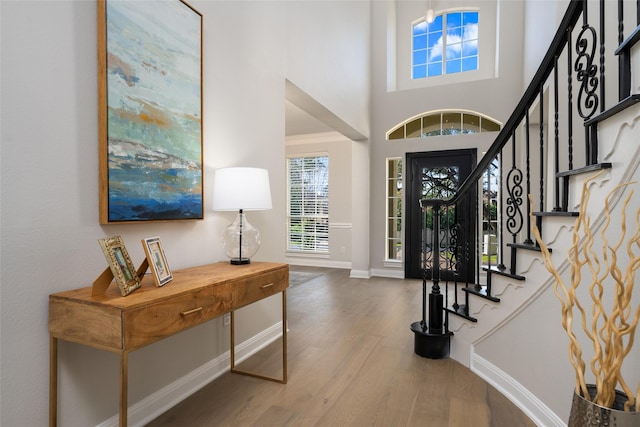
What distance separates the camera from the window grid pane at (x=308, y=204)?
24.2ft

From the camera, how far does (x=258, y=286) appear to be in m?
2.12

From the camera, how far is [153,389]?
1.99 metres

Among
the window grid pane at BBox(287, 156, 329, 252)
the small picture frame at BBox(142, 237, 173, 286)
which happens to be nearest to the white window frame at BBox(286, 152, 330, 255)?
the window grid pane at BBox(287, 156, 329, 252)

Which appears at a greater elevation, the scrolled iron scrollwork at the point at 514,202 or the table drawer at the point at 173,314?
the scrolled iron scrollwork at the point at 514,202

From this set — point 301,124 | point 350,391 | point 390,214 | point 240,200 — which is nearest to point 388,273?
point 390,214

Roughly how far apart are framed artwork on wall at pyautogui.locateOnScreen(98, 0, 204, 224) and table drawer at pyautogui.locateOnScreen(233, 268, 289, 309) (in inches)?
22.1

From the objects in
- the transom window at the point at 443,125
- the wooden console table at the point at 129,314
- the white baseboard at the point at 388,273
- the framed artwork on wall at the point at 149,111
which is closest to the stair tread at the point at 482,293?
the wooden console table at the point at 129,314

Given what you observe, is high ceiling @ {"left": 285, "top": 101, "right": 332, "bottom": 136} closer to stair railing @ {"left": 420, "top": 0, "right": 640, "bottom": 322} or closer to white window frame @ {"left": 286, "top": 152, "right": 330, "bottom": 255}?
white window frame @ {"left": 286, "top": 152, "right": 330, "bottom": 255}

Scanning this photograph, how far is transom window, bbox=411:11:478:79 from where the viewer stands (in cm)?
596

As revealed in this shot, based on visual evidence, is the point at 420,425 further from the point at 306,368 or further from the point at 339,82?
the point at 339,82

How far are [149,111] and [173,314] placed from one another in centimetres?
108

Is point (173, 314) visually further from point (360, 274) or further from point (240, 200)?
point (360, 274)

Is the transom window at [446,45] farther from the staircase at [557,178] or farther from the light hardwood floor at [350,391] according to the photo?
the light hardwood floor at [350,391]

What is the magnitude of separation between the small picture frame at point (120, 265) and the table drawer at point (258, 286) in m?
0.52
